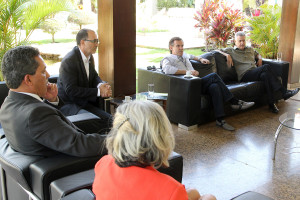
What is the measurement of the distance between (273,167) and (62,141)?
7.75 ft

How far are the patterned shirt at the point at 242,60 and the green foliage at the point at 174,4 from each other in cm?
1084

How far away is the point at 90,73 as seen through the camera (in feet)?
12.0

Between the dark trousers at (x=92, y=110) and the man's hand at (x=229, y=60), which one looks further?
the man's hand at (x=229, y=60)

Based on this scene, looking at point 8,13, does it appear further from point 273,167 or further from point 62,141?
point 273,167

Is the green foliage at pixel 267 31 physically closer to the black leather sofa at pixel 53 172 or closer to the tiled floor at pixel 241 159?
the tiled floor at pixel 241 159

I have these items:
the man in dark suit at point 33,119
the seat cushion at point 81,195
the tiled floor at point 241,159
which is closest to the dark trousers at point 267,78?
the tiled floor at point 241,159

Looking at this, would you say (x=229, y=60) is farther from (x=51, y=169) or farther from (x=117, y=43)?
(x=51, y=169)

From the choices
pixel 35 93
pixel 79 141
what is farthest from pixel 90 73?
pixel 79 141

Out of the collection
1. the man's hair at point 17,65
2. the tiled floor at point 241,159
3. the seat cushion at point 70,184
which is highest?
the man's hair at point 17,65

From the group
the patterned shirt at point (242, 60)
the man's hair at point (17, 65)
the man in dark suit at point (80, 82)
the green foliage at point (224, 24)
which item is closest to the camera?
the man's hair at point (17, 65)

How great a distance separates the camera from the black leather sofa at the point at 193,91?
428cm

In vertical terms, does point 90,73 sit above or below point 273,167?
above

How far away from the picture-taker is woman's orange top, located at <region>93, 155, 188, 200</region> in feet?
4.21

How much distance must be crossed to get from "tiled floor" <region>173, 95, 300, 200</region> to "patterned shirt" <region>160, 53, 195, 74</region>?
2.71 feet
